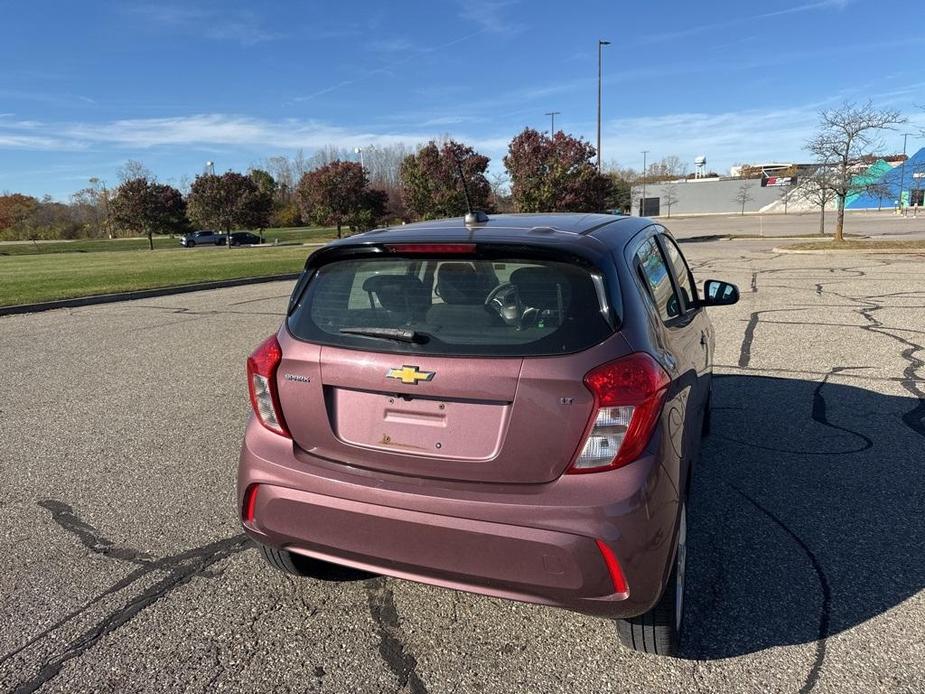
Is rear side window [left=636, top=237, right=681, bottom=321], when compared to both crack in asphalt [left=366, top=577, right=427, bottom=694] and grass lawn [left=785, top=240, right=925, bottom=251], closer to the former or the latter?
crack in asphalt [left=366, top=577, right=427, bottom=694]

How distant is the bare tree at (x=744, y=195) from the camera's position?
83.0 meters

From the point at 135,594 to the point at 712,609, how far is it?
251 cm

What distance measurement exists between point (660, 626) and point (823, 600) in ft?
3.03

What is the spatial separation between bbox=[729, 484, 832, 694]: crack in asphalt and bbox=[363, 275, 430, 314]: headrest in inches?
76.1

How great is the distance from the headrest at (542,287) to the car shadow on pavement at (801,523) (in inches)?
56.1

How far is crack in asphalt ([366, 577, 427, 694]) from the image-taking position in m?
2.35

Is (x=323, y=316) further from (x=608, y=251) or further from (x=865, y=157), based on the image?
(x=865, y=157)

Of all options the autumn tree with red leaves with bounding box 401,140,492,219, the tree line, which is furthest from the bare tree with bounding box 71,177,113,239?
the autumn tree with red leaves with bounding box 401,140,492,219

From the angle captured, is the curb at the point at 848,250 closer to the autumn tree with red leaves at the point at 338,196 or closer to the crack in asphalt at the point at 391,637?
the crack in asphalt at the point at 391,637

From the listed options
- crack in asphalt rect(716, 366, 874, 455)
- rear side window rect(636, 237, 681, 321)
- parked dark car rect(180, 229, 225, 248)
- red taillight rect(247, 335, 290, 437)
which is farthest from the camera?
parked dark car rect(180, 229, 225, 248)

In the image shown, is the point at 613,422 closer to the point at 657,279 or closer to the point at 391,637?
the point at 657,279

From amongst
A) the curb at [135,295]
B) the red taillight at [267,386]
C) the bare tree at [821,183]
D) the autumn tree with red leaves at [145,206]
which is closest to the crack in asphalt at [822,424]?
the red taillight at [267,386]

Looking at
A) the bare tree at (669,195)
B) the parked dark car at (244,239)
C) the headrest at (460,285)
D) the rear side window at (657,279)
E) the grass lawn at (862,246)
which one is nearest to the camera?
the headrest at (460,285)

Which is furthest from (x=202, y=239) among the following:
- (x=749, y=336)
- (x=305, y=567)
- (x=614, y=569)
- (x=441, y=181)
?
(x=614, y=569)
